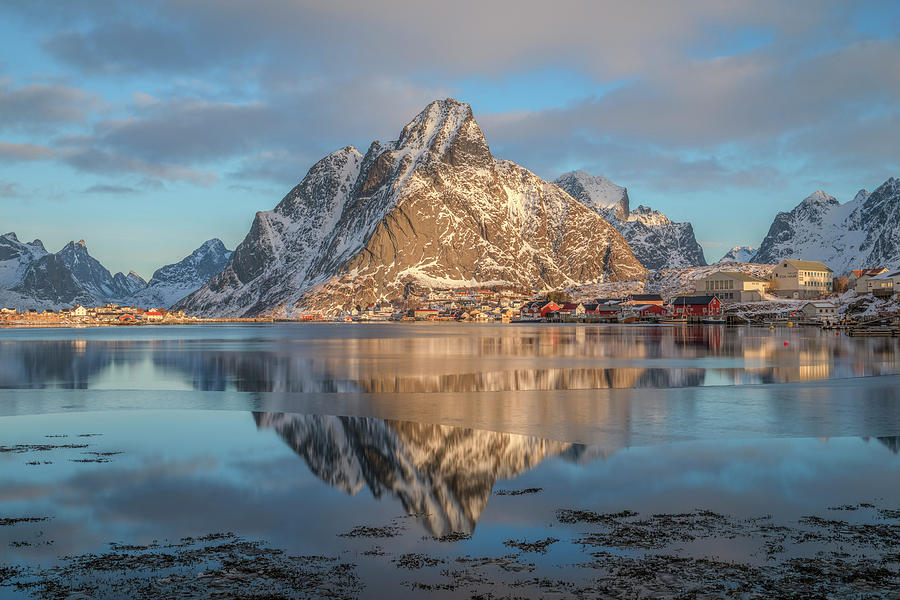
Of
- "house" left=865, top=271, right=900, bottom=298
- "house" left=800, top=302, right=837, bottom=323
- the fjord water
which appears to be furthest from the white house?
the fjord water

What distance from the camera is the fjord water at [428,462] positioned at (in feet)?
49.6

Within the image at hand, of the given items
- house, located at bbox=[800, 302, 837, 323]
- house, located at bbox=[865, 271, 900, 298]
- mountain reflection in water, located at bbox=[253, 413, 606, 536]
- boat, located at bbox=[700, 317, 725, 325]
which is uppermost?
house, located at bbox=[865, 271, 900, 298]

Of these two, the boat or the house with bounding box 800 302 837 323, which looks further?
the boat

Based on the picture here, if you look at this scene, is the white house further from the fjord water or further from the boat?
the fjord water

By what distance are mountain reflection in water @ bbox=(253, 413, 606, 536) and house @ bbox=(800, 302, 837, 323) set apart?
A: 159 metres

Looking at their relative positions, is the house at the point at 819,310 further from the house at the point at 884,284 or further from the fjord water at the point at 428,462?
the fjord water at the point at 428,462

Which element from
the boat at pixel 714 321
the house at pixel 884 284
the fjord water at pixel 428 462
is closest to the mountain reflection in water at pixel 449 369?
the fjord water at pixel 428 462

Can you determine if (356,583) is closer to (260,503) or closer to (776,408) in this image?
(260,503)

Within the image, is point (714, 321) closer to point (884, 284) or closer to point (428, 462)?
point (884, 284)

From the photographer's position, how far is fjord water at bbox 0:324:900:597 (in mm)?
15117

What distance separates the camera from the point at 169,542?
1488 cm

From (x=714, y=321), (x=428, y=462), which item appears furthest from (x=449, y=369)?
(x=714, y=321)

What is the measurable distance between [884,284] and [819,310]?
1532 cm

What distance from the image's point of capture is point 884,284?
161875 millimetres
